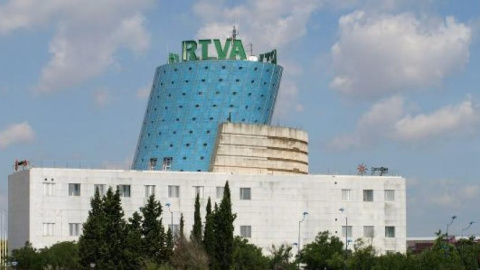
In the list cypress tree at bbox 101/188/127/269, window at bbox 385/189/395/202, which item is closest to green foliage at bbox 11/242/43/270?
cypress tree at bbox 101/188/127/269

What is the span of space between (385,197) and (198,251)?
5855 cm

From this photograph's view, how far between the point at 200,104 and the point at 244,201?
83.7 ft

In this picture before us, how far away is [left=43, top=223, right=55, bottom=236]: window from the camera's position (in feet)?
436

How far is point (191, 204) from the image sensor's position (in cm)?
13900

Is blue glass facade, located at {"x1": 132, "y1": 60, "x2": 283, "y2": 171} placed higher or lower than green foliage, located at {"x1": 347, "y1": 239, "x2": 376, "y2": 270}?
higher

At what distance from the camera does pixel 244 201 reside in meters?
141

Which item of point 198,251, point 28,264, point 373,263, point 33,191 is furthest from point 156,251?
point 33,191

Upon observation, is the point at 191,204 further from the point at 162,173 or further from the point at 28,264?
the point at 28,264

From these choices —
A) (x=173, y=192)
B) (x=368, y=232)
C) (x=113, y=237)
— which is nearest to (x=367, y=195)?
(x=368, y=232)

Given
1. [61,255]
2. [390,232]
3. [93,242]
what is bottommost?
[61,255]

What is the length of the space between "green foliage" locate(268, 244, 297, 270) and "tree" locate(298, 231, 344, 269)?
1679mm

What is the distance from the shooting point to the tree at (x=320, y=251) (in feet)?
430

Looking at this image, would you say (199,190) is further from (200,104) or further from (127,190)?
(200,104)

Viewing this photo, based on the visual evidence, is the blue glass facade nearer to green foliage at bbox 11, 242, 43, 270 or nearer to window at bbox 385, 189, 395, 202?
window at bbox 385, 189, 395, 202
